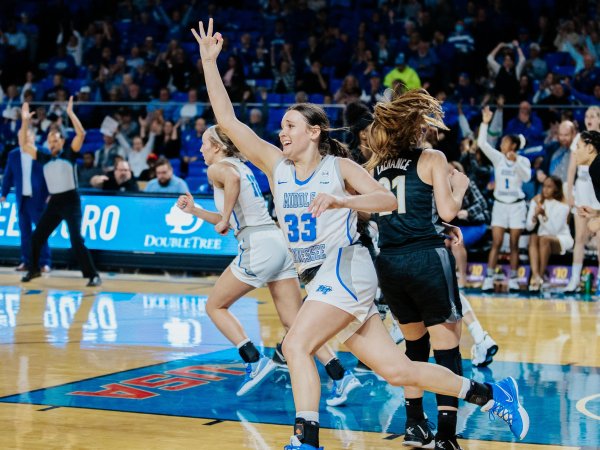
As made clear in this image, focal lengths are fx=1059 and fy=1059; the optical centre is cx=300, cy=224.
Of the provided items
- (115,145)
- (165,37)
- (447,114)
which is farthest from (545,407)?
(165,37)

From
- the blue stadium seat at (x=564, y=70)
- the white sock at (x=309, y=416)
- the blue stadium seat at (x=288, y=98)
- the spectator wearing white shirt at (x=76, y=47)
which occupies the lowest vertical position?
the white sock at (x=309, y=416)

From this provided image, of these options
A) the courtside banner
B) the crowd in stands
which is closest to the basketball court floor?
the courtside banner

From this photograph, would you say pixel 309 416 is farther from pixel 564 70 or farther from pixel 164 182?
pixel 564 70

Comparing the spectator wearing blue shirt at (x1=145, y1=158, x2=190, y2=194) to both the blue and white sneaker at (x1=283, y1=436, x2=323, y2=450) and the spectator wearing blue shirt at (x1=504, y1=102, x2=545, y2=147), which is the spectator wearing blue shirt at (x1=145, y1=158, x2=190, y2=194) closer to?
the spectator wearing blue shirt at (x1=504, y1=102, x2=545, y2=147)

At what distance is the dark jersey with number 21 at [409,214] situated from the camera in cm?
616

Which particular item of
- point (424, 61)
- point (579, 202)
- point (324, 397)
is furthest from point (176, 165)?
point (324, 397)

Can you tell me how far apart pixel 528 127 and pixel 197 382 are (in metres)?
9.82

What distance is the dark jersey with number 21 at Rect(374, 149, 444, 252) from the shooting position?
616cm

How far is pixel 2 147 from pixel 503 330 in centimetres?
1209

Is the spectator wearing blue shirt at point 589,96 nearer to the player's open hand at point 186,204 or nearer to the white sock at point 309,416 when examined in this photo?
the player's open hand at point 186,204

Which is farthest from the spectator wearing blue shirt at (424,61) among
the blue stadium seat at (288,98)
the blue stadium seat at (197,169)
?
the blue stadium seat at (197,169)

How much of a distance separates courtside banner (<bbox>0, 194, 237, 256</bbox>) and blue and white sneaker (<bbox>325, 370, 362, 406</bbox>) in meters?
8.49

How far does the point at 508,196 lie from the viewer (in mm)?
15055

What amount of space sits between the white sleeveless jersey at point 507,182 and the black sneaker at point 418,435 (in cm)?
909
